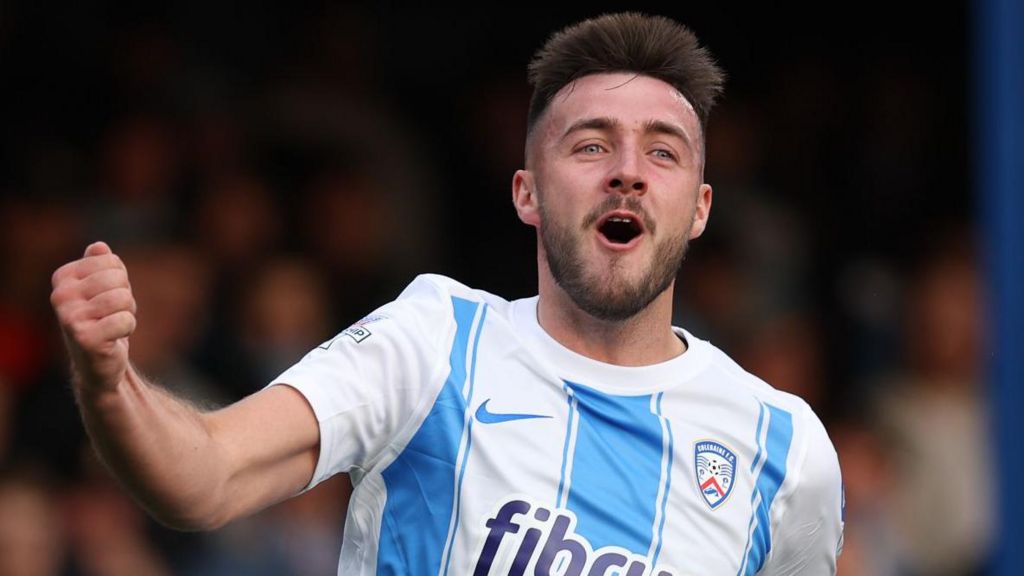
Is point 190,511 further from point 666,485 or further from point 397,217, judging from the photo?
point 397,217

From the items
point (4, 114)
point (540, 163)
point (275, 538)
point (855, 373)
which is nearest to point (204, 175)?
point (4, 114)

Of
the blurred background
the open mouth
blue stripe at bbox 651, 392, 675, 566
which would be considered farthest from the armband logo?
the blurred background

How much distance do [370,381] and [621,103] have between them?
83 cm

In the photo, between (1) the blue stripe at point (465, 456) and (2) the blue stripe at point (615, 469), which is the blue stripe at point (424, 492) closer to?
(1) the blue stripe at point (465, 456)

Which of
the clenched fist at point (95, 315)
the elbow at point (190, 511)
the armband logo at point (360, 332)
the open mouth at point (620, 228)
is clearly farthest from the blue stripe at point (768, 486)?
the clenched fist at point (95, 315)

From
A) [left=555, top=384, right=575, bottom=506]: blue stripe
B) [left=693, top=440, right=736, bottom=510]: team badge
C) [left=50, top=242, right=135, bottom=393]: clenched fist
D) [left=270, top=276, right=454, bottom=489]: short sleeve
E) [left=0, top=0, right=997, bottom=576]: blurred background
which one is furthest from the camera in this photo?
[left=0, top=0, right=997, bottom=576]: blurred background

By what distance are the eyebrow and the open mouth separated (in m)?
0.20

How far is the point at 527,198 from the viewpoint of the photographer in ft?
11.5

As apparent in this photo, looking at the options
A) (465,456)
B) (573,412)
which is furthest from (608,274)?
(465,456)

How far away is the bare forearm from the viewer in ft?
8.20

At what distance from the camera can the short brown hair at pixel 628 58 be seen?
3.46 m

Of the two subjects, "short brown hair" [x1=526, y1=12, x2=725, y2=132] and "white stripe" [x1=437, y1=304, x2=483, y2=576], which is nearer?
"white stripe" [x1=437, y1=304, x2=483, y2=576]

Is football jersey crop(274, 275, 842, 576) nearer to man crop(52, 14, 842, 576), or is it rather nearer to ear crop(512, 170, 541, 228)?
man crop(52, 14, 842, 576)

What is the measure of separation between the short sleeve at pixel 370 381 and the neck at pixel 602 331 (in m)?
0.27
